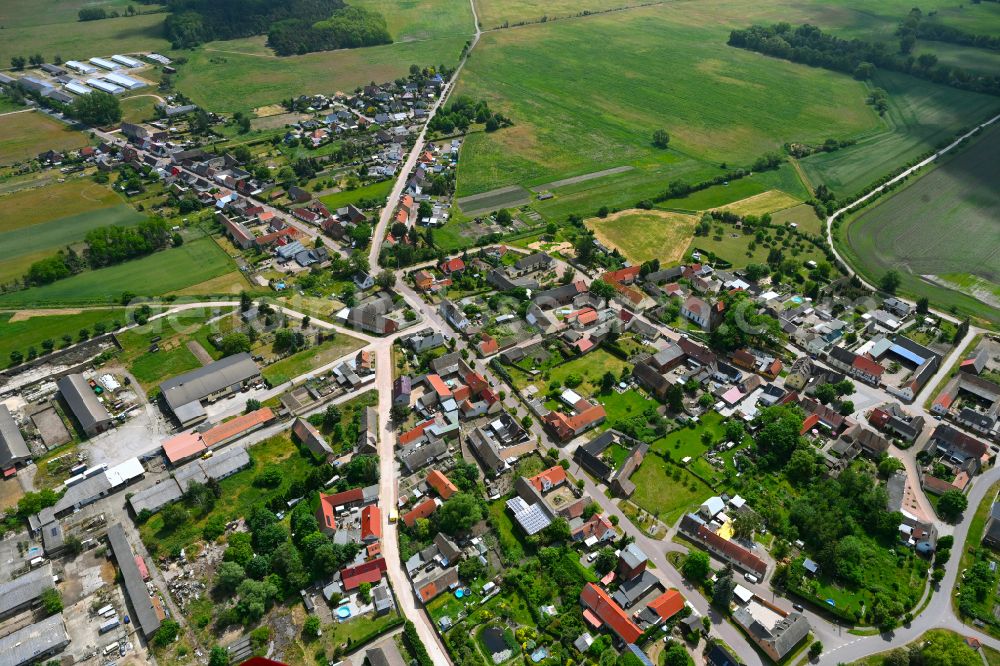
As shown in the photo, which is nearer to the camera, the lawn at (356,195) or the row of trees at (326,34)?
the lawn at (356,195)

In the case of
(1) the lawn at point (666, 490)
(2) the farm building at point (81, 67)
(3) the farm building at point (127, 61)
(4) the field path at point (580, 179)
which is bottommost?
(1) the lawn at point (666, 490)

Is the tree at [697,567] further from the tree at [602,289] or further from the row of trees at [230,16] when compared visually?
the row of trees at [230,16]

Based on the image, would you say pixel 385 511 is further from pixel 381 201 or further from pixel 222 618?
pixel 381 201

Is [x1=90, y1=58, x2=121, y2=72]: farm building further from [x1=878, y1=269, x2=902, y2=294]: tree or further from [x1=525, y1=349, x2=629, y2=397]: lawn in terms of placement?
[x1=878, y1=269, x2=902, y2=294]: tree

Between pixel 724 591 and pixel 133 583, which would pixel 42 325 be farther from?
pixel 724 591

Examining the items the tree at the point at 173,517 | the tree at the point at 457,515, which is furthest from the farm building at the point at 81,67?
the tree at the point at 457,515

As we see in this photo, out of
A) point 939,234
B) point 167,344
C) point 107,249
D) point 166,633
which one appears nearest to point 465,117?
point 107,249

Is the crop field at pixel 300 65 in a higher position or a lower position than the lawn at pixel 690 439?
higher
